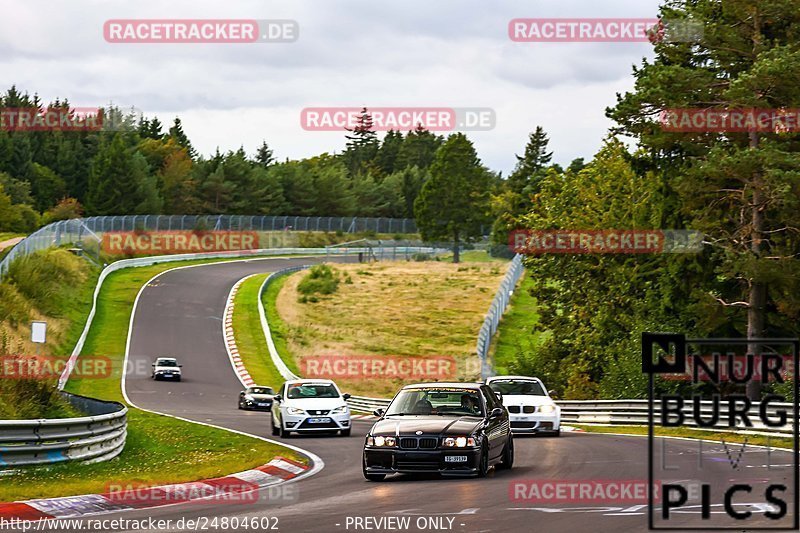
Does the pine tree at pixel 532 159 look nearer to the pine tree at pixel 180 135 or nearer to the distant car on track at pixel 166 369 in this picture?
the pine tree at pixel 180 135

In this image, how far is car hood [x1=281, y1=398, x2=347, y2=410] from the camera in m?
28.2

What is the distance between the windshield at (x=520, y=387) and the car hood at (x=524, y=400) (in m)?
0.28

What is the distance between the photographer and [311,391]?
29516 mm

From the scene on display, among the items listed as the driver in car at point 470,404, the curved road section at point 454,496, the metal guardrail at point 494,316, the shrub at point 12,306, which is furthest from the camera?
the metal guardrail at point 494,316

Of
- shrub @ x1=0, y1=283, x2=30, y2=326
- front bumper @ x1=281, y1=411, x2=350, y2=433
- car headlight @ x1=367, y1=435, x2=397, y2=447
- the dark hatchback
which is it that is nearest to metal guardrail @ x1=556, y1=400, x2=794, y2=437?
front bumper @ x1=281, y1=411, x2=350, y2=433

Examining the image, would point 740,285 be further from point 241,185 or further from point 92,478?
point 241,185

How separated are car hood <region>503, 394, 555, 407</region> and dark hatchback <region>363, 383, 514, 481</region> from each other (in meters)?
10.5

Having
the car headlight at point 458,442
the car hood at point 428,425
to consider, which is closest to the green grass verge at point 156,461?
the car hood at point 428,425

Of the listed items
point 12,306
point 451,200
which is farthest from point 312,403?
point 451,200

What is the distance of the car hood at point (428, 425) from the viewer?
16.4 m

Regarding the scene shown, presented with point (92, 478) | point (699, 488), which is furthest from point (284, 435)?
point (699, 488)

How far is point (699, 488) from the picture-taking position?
1530cm

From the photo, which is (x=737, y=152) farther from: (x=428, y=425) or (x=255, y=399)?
(x=428, y=425)

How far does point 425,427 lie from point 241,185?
125m
